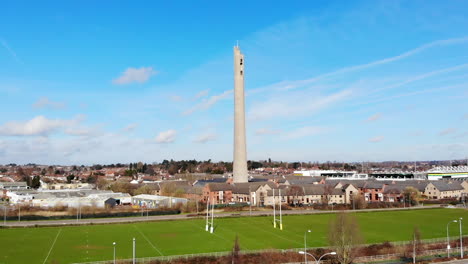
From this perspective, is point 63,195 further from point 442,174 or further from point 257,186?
point 442,174

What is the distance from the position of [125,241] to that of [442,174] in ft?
347

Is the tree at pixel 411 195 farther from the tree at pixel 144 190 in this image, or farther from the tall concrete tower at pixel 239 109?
the tree at pixel 144 190

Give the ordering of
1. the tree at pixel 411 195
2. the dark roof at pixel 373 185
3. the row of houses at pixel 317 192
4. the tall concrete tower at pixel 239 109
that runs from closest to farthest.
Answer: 1. the tree at pixel 411 195
2. the row of houses at pixel 317 192
3. the tall concrete tower at pixel 239 109
4. the dark roof at pixel 373 185

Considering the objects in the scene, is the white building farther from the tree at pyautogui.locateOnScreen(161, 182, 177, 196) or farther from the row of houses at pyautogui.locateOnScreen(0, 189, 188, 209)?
the tree at pyautogui.locateOnScreen(161, 182, 177, 196)

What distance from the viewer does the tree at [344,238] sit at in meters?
31.0

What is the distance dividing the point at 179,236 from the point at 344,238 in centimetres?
2067

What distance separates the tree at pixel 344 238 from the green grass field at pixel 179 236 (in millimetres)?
8065

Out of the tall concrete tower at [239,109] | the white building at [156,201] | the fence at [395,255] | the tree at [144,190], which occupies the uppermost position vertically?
the tall concrete tower at [239,109]

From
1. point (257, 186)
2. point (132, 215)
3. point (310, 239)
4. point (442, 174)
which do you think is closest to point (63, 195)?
point (132, 215)

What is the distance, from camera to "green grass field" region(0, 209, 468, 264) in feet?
121

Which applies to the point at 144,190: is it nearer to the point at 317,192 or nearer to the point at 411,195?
the point at 317,192

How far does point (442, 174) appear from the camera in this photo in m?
121

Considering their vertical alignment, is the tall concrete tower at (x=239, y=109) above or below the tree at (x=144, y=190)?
above

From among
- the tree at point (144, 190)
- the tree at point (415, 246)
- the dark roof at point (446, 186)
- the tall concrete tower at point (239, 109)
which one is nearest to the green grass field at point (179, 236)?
the tree at point (415, 246)
